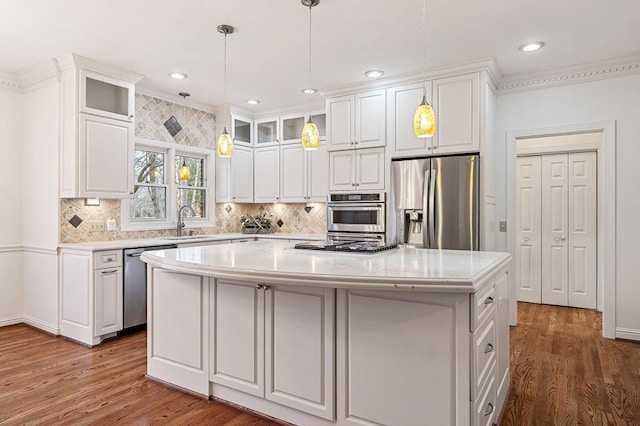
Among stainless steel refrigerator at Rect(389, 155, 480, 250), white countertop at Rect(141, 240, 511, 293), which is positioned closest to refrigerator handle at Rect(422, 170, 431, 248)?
stainless steel refrigerator at Rect(389, 155, 480, 250)

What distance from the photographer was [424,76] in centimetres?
404

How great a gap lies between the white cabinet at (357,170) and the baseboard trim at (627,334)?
105 inches

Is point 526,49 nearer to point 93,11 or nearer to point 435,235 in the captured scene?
point 435,235

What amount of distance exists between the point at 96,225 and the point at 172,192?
1.03 meters

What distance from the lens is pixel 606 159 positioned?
151 inches

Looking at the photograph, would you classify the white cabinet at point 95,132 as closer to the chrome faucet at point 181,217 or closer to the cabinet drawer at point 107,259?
the cabinet drawer at point 107,259

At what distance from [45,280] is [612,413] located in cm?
485

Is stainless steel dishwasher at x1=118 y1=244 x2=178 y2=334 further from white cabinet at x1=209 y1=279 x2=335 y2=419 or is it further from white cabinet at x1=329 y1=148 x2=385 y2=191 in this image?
white cabinet at x1=329 y1=148 x2=385 y2=191

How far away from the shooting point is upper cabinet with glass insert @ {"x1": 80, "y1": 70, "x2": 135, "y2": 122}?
3.74 m

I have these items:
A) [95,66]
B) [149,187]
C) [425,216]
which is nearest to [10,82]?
[95,66]

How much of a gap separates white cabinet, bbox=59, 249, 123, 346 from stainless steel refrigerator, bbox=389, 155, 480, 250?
280cm

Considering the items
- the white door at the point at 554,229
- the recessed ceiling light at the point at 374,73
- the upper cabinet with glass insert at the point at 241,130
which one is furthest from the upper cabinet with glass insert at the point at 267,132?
the white door at the point at 554,229

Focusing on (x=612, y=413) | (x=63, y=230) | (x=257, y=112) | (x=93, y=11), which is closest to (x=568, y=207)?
(x=612, y=413)

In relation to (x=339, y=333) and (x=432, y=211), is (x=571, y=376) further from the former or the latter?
(x=339, y=333)
